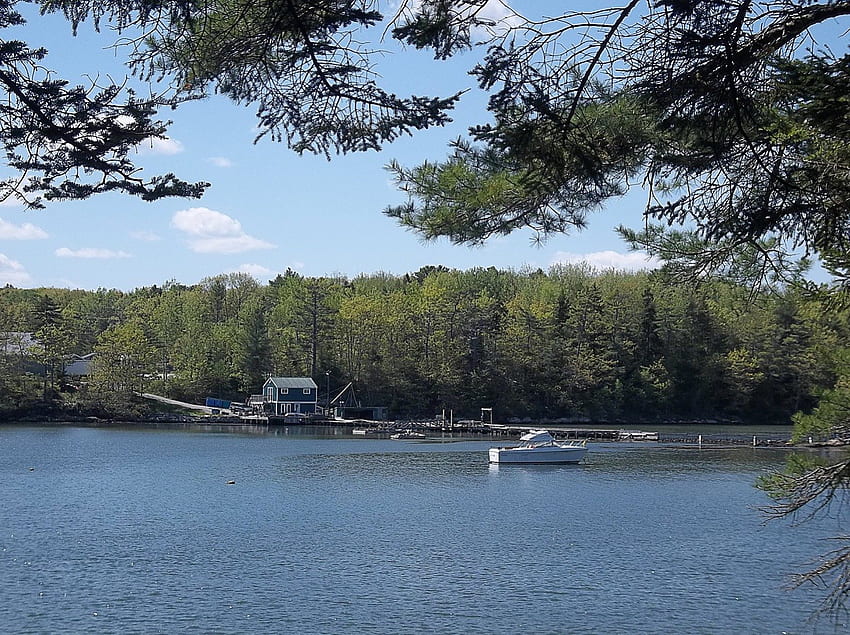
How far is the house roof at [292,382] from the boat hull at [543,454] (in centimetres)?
3111

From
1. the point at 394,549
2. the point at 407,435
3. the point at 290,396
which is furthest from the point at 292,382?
the point at 394,549

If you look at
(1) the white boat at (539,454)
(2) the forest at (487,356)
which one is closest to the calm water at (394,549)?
(1) the white boat at (539,454)

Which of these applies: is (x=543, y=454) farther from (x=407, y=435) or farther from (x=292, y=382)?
(x=292, y=382)

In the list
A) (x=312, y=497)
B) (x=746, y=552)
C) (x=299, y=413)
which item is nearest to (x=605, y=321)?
(x=299, y=413)

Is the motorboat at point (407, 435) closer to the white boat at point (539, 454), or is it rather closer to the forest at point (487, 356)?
the forest at point (487, 356)

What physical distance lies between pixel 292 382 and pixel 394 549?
160ft

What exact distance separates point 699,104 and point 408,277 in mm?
97446

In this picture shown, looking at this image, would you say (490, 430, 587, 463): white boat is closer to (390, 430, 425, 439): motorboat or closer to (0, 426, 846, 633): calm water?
(0, 426, 846, 633): calm water

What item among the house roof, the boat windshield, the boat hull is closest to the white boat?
the boat hull

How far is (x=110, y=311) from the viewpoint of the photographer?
287ft

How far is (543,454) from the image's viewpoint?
1617 inches

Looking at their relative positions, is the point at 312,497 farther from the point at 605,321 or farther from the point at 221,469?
the point at 605,321

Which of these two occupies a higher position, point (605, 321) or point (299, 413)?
point (605, 321)

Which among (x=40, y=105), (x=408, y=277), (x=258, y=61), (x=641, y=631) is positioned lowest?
(x=641, y=631)
